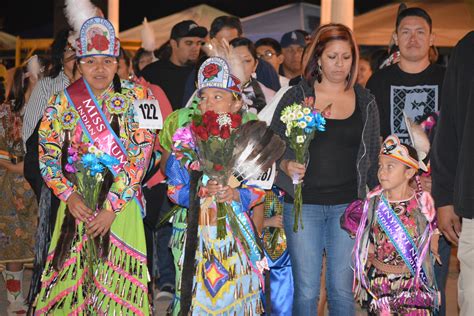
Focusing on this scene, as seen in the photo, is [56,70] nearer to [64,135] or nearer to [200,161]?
[64,135]

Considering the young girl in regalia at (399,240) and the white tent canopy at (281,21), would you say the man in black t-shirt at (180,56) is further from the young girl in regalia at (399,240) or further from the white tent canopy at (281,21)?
the white tent canopy at (281,21)

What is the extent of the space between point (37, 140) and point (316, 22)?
12.9m

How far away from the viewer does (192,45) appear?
8.75 m

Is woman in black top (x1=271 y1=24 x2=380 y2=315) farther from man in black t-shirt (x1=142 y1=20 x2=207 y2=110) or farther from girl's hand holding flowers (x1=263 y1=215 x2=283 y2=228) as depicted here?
man in black t-shirt (x1=142 y1=20 x2=207 y2=110)

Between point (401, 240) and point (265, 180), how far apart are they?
0.92 meters

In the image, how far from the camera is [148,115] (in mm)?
5707

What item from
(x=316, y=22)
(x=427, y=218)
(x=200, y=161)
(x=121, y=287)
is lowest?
(x=121, y=287)

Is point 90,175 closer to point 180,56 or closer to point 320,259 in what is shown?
point 320,259

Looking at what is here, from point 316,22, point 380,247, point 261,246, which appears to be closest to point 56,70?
point 261,246

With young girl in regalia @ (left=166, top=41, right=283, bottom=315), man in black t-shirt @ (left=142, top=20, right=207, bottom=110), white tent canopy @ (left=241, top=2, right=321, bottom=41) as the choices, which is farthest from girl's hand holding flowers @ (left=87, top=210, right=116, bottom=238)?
white tent canopy @ (left=241, top=2, right=321, bottom=41)

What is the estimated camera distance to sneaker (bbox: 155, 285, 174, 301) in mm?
7926

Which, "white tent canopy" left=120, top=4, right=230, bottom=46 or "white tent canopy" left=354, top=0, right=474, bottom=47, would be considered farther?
"white tent canopy" left=120, top=4, right=230, bottom=46

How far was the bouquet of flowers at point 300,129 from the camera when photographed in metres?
5.54

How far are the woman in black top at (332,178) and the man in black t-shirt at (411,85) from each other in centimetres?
52
